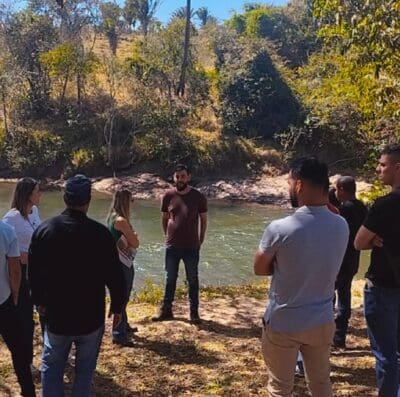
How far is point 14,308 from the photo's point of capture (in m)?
3.42

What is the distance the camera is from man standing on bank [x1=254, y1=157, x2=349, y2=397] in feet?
8.84

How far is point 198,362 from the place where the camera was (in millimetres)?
4535

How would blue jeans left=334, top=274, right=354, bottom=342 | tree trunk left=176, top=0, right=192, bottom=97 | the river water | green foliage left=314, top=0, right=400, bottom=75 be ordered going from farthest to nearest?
tree trunk left=176, top=0, right=192, bottom=97 < the river water < green foliage left=314, top=0, right=400, bottom=75 < blue jeans left=334, top=274, right=354, bottom=342

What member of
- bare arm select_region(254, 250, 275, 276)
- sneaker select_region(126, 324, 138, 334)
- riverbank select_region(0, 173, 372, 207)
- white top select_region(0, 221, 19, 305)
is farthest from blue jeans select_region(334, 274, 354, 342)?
riverbank select_region(0, 173, 372, 207)

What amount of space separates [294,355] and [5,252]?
1799 millimetres

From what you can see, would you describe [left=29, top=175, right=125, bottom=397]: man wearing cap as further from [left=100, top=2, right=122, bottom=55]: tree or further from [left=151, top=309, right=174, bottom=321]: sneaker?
[left=100, top=2, right=122, bottom=55]: tree

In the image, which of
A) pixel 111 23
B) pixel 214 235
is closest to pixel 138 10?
pixel 111 23

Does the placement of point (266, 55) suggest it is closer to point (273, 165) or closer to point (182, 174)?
point (273, 165)

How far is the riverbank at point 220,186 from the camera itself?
20469 mm

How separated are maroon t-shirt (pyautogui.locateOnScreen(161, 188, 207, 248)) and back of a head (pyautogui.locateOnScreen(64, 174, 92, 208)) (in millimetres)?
2442

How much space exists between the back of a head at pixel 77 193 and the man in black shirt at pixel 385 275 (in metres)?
1.52

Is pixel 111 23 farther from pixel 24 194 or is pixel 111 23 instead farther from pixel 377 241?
pixel 377 241

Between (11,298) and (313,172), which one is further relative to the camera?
(11,298)

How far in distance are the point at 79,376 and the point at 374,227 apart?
5.93ft
